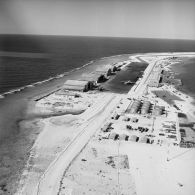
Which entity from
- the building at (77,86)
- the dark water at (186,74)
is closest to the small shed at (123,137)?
the building at (77,86)

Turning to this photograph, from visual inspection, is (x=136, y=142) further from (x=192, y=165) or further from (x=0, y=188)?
(x=0, y=188)

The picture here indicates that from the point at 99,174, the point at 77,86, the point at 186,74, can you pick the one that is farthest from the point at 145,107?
the point at 186,74

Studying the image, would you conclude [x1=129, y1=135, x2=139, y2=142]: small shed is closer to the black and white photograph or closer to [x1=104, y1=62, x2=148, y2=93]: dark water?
the black and white photograph

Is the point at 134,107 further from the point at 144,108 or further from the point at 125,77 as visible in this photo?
the point at 125,77

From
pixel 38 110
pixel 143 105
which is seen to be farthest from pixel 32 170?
pixel 143 105

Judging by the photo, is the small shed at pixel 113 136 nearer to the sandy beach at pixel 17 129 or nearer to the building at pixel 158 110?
the sandy beach at pixel 17 129

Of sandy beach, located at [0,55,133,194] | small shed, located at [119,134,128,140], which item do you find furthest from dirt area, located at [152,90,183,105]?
sandy beach, located at [0,55,133,194]
